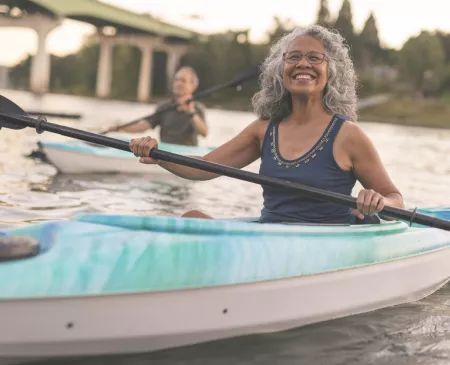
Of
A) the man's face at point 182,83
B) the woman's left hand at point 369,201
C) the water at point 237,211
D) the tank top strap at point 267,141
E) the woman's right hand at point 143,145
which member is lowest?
the water at point 237,211

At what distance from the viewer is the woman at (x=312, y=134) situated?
315 centimetres

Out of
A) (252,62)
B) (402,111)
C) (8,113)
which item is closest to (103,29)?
(252,62)

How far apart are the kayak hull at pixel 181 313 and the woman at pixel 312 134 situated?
36 centimetres

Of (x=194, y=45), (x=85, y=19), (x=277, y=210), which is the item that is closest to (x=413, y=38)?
(x=194, y=45)

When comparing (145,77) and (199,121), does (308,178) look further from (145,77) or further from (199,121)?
(145,77)

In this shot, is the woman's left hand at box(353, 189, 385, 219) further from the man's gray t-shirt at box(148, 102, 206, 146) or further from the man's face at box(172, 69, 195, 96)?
the man's gray t-shirt at box(148, 102, 206, 146)

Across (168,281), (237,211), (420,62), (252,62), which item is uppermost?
(420,62)

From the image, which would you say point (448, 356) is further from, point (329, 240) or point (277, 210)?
point (277, 210)

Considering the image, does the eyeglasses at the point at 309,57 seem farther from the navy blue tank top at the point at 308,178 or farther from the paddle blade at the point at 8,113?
the paddle blade at the point at 8,113

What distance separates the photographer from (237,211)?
655 cm

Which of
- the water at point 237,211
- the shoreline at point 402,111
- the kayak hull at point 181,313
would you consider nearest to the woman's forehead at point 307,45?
the kayak hull at point 181,313

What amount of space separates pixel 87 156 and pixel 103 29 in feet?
164

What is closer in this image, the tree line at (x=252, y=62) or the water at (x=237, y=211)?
the water at (x=237, y=211)

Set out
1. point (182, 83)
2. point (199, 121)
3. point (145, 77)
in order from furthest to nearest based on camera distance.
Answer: point (145, 77), point (199, 121), point (182, 83)
